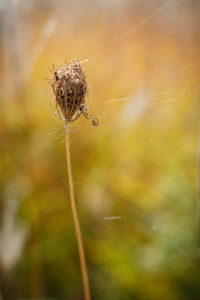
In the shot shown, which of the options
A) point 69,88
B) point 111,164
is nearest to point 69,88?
point 69,88

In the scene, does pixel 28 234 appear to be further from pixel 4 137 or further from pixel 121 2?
pixel 121 2

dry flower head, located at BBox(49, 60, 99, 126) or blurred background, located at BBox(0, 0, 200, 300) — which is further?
blurred background, located at BBox(0, 0, 200, 300)

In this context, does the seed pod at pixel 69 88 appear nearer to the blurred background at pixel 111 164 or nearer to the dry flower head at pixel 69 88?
the dry flower head at pixel 69 88

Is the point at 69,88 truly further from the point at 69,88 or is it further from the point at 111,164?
the point at 111,164

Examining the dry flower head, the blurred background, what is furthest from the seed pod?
the blurred background

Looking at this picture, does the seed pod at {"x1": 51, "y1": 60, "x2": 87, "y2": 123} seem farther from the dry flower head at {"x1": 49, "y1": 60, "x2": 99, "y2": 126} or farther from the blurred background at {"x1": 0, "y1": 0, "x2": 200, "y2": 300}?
the blurred background at {"x1": 0, "y1": 0, "x2": 200, "y2": 300}

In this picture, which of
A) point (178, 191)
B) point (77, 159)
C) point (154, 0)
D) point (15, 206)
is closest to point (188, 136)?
point (178, 191)

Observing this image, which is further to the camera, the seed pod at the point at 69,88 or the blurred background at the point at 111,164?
the blurred background at the point at 111,164

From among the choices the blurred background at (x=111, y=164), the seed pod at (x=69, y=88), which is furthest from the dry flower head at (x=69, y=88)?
the blurred background at (x=111, y=164)
